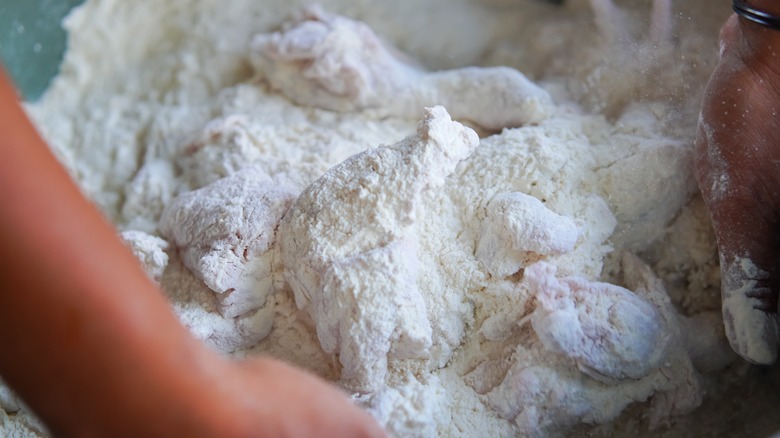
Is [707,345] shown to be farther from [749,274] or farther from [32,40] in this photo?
[32,40]

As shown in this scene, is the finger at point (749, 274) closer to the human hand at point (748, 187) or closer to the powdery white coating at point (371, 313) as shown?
the human hand at point (748, 187)

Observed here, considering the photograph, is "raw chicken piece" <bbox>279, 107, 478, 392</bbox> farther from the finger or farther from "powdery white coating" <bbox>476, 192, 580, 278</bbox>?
the finger

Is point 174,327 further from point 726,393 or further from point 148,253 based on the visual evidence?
point 726,393

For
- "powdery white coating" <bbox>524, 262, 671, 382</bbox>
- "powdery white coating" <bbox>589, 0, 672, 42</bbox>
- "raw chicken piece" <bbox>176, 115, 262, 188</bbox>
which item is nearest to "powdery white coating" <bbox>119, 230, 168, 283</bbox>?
"raw chicken piece" <bbox>176, 115, 262, 188</bbox>

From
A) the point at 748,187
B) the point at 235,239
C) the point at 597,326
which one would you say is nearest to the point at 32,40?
the point at 235,239

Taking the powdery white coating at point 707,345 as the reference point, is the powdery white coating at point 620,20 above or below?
above

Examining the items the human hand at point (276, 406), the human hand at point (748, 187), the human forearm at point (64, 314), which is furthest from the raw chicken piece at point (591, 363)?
the human forearm at point (64, 314)
